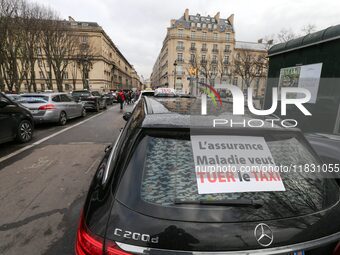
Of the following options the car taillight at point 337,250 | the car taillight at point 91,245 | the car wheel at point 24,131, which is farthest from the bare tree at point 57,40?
the car taillight at point 337,250

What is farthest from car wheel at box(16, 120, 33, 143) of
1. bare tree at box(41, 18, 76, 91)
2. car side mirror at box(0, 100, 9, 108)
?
bare tree at box(41, 18, 76, 91)

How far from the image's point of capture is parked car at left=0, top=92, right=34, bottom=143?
5.55 metres

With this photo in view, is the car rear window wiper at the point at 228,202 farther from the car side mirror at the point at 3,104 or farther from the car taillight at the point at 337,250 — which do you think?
the car side mirror at the point at 3,104

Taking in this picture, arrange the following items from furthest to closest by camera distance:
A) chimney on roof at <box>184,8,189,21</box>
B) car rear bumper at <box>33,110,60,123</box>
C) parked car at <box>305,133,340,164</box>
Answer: chimney on roof at <box>184,8,189,21</box> → car rear bumper at <box>33,110,60,123</box> → parked car at <box>305,133,340,164</box>

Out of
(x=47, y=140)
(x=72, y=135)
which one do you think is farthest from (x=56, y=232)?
(x=72, y=135)

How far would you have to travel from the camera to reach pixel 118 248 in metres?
1.07

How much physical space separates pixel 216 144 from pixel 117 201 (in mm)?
780

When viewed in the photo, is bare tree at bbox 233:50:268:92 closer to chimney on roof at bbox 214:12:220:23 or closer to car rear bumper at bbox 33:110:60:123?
car rear bumper at bbox 33:110:60:123

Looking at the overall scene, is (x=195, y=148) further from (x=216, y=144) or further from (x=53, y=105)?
(x=53, y=105)

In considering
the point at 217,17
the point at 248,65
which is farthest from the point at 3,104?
the point at 217,17

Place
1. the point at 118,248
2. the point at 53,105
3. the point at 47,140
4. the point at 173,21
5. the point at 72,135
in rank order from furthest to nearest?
the point at 173,21
the point at 53,105
the point at 72,135
the point at 47,140
the point at 118,248

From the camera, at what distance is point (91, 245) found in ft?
3.74

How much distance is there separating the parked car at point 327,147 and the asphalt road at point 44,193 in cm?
368

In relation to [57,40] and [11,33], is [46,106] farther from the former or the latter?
[57,40]
